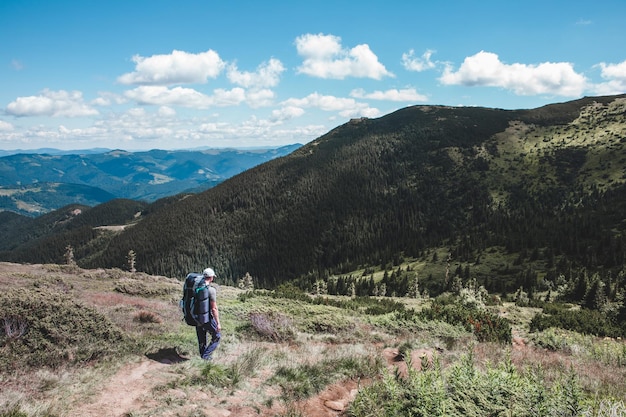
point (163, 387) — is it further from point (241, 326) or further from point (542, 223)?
point (542, 223)

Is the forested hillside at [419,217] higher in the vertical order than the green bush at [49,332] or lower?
lower

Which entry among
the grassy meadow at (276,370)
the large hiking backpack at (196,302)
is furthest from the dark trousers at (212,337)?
the grassy meadow at (276,370)

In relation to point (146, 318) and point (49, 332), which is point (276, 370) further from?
point (146, 318)

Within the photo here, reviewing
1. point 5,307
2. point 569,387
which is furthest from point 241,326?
point 569,387

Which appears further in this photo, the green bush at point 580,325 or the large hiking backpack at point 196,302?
the green bush at point 580,325

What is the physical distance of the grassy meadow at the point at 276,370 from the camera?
6449 mm

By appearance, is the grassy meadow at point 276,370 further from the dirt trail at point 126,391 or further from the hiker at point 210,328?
the hiker at point 210,328

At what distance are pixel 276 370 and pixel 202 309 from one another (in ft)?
9.61

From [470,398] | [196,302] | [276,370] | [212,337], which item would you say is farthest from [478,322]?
[196,302]

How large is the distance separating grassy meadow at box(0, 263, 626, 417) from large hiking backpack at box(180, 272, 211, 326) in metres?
1.17

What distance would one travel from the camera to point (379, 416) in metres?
6.38

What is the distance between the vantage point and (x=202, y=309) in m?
10.7

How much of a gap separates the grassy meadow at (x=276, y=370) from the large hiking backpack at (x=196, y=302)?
1.17 meters

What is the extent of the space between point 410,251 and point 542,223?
114 feet
